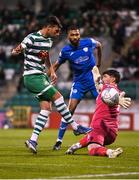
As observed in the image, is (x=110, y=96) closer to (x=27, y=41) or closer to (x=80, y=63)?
(x=27, y=41)

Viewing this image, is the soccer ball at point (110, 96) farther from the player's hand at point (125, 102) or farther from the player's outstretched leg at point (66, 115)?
the player's outstretched leg at point (66, 115)

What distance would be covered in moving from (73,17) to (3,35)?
3.49m

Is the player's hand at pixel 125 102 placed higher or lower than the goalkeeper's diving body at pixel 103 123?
higher

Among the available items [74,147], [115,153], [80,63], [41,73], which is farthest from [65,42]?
[115,153]

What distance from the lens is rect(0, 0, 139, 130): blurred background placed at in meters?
29.3

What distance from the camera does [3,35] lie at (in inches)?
1369

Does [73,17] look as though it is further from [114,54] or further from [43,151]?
[43,151]

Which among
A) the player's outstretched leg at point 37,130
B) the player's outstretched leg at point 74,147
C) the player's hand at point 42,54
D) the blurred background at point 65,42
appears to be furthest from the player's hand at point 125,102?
the blurred background at point 65,42

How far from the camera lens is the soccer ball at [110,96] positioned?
12.0 metres

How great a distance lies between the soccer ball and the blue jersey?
3.66 m

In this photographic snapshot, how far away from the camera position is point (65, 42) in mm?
32656

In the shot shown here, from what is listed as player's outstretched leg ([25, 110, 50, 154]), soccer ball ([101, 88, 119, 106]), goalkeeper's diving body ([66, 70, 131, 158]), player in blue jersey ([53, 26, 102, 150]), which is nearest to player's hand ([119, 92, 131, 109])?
soccer ball ([101, 88, 119, 106])

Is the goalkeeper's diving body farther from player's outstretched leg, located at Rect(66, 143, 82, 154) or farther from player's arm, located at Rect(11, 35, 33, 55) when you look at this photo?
player's arm, located at Rect(11, 35, 33, 55)

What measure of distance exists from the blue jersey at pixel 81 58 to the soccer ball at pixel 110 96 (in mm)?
3661
